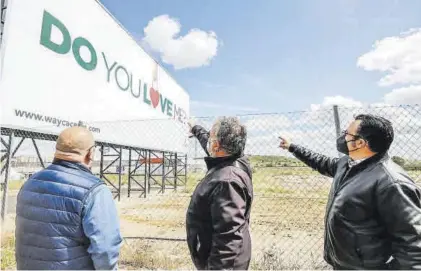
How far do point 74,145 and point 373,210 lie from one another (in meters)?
1.80

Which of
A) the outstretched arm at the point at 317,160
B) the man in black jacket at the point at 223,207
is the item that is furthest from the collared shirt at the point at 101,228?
the outstretched arm at the point at 317,160

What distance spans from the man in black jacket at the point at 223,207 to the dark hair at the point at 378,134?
0.78 metres

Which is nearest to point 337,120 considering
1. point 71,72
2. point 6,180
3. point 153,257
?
point 153,257

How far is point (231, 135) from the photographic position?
80.0 inches

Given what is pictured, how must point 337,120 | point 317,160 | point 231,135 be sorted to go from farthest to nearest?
1. point 337,120
2. point 317,160
3. point 231,135

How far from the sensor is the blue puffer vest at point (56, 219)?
5.86 ft

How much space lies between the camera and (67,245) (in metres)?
1.80

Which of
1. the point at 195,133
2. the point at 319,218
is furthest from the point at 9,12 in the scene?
the point at 319,218

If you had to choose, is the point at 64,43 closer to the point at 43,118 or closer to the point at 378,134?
the point at 43,118

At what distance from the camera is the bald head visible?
190cm

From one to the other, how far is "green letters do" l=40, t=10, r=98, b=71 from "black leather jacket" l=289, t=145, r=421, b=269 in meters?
6.79

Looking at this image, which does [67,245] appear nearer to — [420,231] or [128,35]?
[420,231]

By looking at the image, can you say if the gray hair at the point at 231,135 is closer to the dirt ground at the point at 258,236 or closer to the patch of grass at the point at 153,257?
the dirt ground at the point at 258,236

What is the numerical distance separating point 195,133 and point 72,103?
5.39 m
